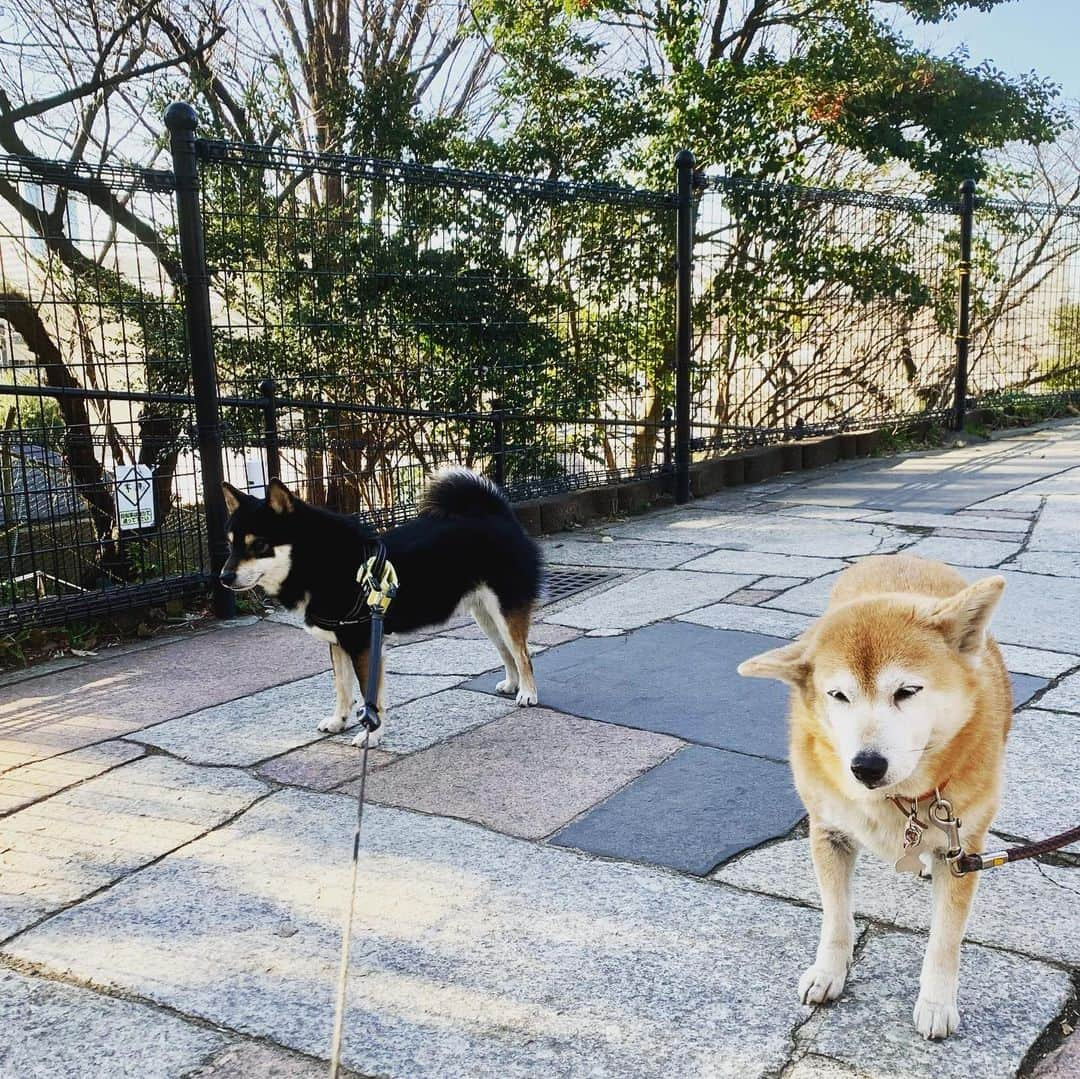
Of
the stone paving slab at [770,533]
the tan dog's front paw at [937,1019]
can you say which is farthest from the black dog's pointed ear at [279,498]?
the stone paving slab at [770,533]

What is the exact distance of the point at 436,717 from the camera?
13.3ft

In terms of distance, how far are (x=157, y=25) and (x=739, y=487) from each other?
715cm

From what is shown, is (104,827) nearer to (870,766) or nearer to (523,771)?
(523,771)

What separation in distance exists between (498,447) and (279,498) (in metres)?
3.36

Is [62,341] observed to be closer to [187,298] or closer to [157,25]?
[187,298]

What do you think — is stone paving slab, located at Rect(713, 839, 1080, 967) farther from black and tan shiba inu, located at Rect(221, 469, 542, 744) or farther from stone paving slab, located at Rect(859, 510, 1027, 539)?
stone paving slab, located at Rect(859, 510, 1027, 539)

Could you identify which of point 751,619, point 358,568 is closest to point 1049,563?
point 751,619

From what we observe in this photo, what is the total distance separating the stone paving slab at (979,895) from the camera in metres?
2.40

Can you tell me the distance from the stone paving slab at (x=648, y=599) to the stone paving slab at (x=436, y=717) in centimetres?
109

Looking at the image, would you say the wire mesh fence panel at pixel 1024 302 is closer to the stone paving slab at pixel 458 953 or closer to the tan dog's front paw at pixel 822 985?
the stone paving slab at pixel 458 953

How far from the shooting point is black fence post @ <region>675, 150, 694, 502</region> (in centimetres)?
819

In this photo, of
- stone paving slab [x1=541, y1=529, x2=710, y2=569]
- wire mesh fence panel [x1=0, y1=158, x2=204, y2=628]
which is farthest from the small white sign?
stone paving slab [x1=541, y1=529, x2=710, y2=569]

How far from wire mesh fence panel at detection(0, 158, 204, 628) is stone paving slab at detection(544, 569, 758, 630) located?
2072mm

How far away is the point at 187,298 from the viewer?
527cm
